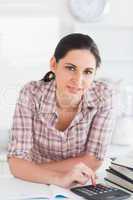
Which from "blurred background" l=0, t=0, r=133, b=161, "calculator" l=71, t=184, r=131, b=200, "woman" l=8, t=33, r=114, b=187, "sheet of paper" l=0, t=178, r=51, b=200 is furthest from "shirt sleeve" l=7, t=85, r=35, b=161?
"blurred background" l=0, t=0, r=133, b=161

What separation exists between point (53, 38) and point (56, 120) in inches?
54.0

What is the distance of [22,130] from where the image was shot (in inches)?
59.5

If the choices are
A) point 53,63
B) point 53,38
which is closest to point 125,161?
point 53,63

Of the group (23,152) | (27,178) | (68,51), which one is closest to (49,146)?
(23,152)

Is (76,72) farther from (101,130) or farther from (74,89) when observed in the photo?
(101,130)

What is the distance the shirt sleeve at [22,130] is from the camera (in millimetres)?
1499

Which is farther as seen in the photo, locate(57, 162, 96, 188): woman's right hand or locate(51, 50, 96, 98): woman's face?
locate(51, 50, 96, 98): woman's face

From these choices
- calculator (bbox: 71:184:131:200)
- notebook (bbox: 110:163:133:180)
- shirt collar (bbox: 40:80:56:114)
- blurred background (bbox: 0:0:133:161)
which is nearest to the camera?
calculator (bbox: 71:184:131:200)

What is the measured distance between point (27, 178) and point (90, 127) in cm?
35

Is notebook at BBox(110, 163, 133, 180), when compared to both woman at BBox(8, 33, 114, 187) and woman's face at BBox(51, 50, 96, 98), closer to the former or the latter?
woman at BBox(8, 33, 114, 187)

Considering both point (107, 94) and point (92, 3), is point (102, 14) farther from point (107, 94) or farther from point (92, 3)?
point (107, 94)

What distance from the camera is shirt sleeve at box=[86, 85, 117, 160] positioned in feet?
5.13

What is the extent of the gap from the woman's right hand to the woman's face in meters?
0.30

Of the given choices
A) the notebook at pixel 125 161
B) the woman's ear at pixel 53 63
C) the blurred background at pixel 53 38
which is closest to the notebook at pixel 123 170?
the notebook at pixel 125 161
